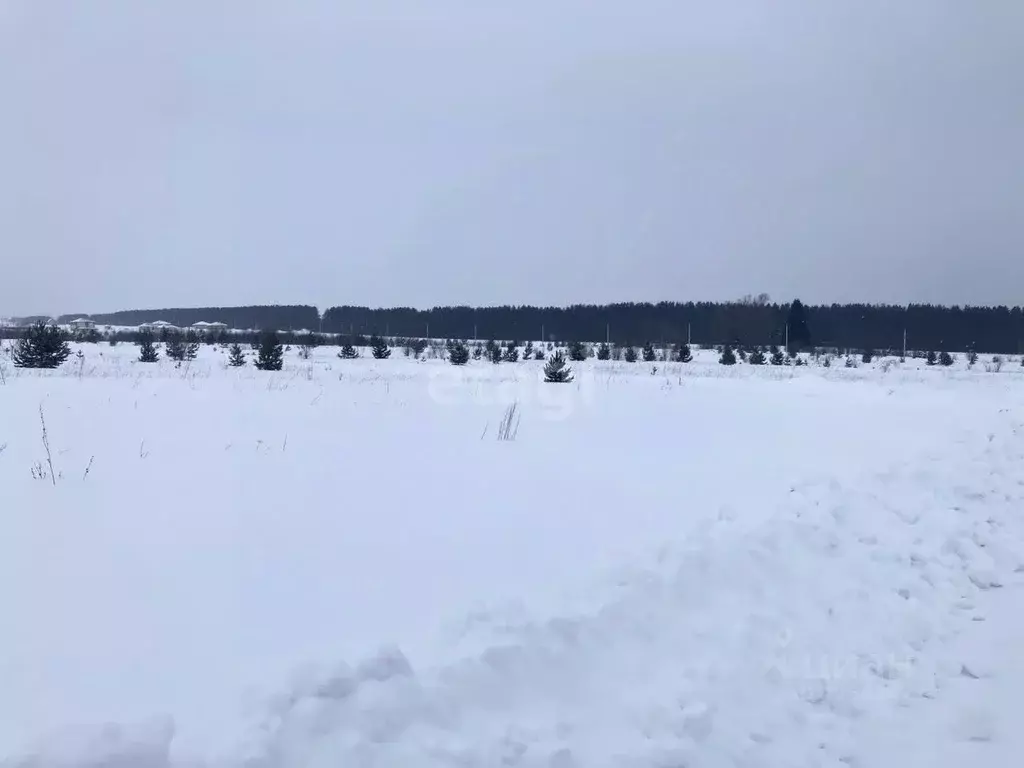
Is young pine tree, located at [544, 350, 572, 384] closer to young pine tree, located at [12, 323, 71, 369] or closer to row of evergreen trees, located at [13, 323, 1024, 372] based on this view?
row of evergreen trees, located at [13, 323, 1024, 372]

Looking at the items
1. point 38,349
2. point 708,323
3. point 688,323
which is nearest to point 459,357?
point 38,349

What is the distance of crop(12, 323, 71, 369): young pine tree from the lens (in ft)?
63.4

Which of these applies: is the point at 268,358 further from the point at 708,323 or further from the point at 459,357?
the point at 708,323

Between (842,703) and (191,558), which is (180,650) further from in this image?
(842,703)

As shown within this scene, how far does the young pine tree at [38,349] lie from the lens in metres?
19.3

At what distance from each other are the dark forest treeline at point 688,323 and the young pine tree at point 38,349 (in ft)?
156

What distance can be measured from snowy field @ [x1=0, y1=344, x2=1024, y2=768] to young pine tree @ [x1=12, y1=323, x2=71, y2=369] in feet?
48.1

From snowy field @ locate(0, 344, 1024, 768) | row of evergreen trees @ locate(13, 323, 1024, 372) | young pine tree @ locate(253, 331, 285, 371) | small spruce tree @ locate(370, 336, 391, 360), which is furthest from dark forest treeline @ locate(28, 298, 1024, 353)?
snowy field @ locate(0, 344, 1024, 768)

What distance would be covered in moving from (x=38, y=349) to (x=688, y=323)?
67.3m

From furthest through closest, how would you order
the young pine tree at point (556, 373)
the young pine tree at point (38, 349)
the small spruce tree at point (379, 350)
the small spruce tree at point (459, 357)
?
the small spruce tree at point (379, 350) → the small spruce tree at point (459, 357) → the young pine tree at point (38, 349) → the young pine tree at point (556, 373)

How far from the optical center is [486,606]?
3645mm

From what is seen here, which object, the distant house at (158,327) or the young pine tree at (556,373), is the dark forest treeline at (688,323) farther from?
the young pine tree at (556,373)

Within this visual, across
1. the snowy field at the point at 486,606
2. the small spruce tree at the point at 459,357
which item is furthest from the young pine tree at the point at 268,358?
the snowy field at the point at 486,606

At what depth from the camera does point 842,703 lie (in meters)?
3.53
